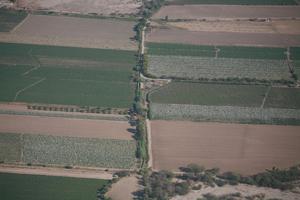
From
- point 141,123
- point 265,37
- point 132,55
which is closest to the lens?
point 141,123

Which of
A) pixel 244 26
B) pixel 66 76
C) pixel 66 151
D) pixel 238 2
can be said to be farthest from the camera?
pixel 238 2

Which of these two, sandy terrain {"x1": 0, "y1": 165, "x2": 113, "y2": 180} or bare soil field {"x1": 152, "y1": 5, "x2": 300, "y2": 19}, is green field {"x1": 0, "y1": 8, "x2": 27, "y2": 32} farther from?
sandy terrain {"x1": 0, "y1": 165, "x2": 113, "y2": 180}

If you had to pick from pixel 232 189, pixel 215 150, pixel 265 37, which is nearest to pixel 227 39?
pixel 265 37

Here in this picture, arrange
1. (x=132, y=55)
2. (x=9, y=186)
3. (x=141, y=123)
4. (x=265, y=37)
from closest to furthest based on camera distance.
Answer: (x=9, y=186) < (x=141, y=123) < (x=132, y=55) < (x=265, y=37)

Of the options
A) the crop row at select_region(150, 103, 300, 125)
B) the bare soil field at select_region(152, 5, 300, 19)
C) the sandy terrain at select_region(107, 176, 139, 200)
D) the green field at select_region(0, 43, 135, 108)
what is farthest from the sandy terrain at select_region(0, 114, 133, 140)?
the bare soil field at select_region(152, 5, 300, 19)

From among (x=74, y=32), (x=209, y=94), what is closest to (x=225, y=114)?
(x=209, y=94)

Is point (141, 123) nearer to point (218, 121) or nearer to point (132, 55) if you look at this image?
point (218, 121)

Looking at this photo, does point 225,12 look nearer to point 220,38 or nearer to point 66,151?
point 220,38
